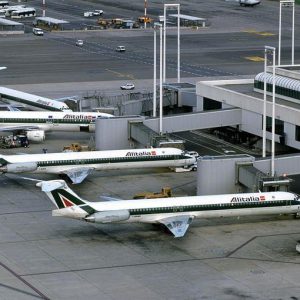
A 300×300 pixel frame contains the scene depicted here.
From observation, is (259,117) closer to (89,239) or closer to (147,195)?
(147,195)

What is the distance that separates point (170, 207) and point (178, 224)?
5.83 feet

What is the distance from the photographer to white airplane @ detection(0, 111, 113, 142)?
521ft

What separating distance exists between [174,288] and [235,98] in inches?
2180

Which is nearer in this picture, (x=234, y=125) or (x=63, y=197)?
(x=63, y=197)

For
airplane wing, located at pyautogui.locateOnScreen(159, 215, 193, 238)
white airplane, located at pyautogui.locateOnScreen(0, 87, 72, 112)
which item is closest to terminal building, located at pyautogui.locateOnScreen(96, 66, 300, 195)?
airplane wing, located at pyautogui.locateOnScreen(159, 215, 193, 238)

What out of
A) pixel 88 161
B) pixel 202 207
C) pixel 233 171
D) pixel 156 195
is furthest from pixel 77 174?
pixel 202 207

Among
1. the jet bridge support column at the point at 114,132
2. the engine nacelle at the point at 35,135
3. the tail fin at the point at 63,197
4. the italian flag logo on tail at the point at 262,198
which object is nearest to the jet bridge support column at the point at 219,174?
the italian flag logo on tail at the point at 262,198

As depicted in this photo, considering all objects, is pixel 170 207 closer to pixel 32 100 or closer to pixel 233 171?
pixel 233 171

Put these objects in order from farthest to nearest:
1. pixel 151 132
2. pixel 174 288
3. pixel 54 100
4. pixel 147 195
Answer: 1. pixel 54 100
2. pixel 151 132
3. pixel 147 195
4. pixel 174 288

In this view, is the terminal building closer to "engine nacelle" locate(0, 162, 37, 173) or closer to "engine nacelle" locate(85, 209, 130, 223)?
"engine nacelle" locate(85, 209, 130, 223)

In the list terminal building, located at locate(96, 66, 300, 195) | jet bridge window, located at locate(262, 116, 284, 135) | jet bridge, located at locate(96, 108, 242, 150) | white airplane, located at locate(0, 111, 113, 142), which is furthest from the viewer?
white airplane, located at locate(0, 111, 113, 142)

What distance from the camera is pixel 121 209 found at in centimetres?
11356

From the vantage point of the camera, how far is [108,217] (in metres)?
113

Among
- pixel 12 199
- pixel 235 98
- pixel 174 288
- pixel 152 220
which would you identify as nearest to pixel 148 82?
pixel 235 98
